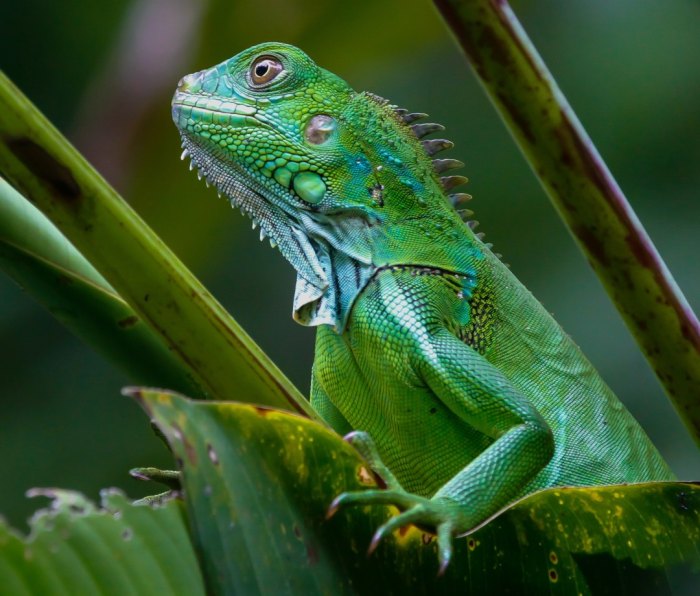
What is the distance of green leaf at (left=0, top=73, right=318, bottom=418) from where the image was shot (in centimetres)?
126

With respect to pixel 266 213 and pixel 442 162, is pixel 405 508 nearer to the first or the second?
pixel 266 213

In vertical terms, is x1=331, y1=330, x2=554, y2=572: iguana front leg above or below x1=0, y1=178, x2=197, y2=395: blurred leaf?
below

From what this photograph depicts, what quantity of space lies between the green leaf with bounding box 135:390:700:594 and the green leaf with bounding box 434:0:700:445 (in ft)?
0.83

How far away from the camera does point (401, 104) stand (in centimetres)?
535

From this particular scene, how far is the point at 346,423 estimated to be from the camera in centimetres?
255

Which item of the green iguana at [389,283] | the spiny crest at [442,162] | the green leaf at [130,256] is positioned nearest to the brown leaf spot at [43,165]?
the green leaf at [130,256]

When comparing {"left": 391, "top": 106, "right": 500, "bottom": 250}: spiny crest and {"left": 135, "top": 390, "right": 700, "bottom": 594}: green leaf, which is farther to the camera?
{"left": 391, "top": 106, "right": 500, "bottom": 250}: spiny crest

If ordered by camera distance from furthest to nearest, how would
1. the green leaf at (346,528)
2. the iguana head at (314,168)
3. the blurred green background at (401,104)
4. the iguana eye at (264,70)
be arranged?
the blurred green background at (401,104) → the iguana eye at (264,70) → the iguana head at (314,168) → the green leaf at (346,528)

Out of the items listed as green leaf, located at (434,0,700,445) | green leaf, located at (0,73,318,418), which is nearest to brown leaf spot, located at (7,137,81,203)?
green leaf, located at (0,73,318,418)

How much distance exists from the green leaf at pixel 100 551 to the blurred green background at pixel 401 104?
3.12 m

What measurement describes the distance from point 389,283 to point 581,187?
92 cm

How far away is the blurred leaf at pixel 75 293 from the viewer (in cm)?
144

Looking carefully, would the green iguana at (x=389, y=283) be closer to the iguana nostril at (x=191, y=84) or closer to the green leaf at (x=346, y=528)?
the iguana nostril at (x=191, y=84)

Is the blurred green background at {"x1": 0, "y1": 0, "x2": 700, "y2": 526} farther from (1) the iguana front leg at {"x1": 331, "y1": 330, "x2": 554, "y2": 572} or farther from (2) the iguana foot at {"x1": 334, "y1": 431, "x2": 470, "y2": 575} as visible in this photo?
(2) the iguana foot at {"x1": 334, "y1": 431, "x2": 470, "y2": 575}
